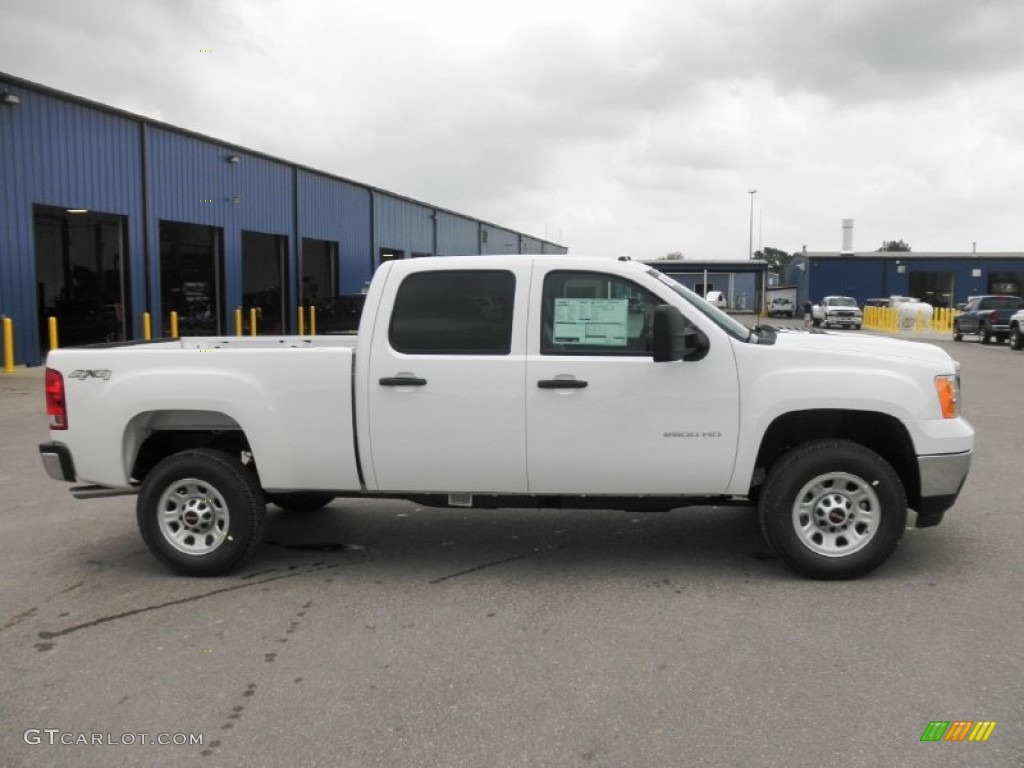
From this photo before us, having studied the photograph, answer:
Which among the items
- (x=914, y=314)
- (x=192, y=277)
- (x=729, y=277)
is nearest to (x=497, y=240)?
(x=729, y=277)

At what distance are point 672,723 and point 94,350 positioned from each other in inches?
161

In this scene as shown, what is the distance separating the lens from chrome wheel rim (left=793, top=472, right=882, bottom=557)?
5.19 metres

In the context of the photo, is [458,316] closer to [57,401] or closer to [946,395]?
[57,401]

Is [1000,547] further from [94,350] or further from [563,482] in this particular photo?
[94,350]

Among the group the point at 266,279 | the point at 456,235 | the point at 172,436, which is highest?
the point at 456,235

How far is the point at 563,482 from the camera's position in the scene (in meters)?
5.27

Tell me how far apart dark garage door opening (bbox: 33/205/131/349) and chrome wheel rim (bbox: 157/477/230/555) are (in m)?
19.7

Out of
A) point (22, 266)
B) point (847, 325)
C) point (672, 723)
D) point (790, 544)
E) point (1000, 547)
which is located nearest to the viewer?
point (672, 723)

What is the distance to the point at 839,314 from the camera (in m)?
42.9

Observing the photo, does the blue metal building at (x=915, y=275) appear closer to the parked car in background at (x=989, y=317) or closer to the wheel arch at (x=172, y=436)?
the parked car in background at (x=989, y=317)

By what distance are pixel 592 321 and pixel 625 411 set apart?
571mm

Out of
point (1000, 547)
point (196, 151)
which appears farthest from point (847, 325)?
point (1000, 547)

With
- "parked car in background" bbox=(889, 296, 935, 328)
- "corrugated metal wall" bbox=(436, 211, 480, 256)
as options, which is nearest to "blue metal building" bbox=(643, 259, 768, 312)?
"corrugated metal wall" bbox=(436, 211, 480, 256)

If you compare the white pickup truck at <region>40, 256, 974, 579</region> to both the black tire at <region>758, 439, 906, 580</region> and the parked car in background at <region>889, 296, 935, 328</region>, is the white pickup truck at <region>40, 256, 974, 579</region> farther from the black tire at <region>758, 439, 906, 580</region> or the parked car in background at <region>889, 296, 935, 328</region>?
the parked car in background at <region>889, 296, 935, 328</region>
